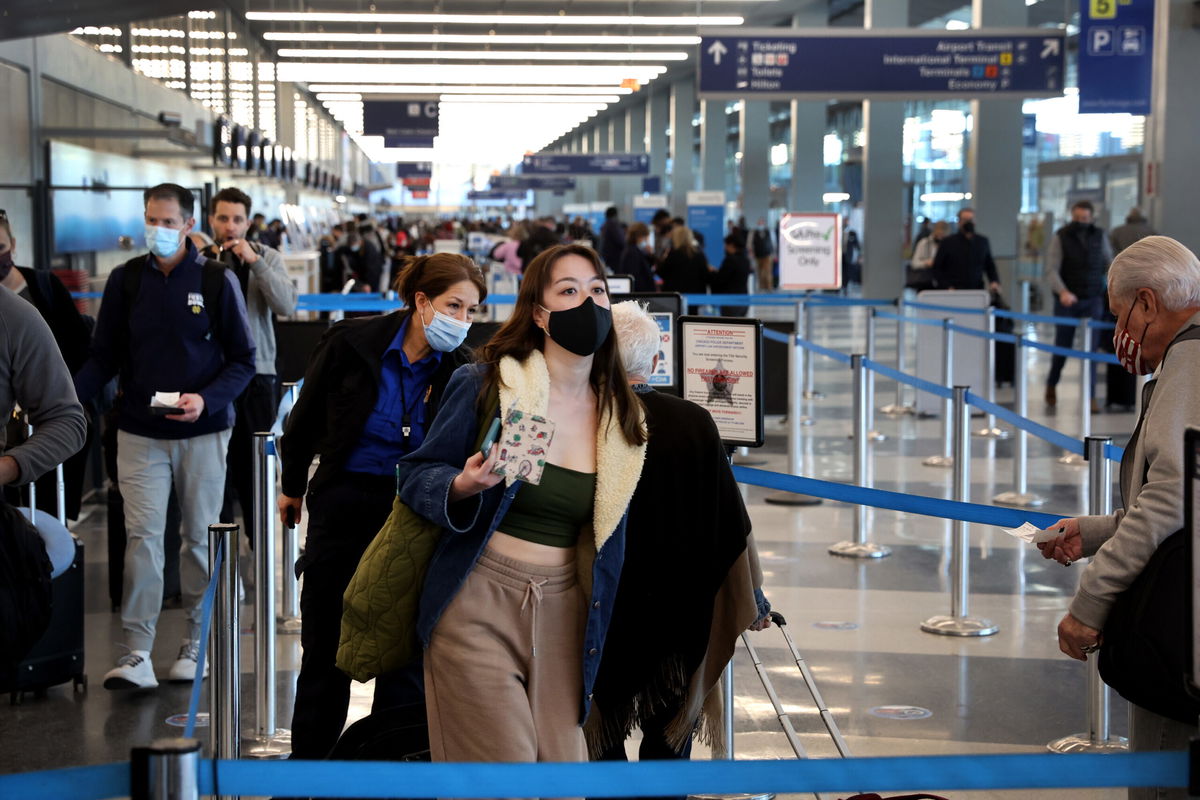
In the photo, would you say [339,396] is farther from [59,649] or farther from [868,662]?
[868,662]

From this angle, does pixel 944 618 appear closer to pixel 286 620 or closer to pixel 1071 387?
pixel 286 620

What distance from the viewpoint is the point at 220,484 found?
548 centimetres

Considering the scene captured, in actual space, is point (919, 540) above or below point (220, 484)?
below

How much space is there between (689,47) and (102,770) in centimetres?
2723

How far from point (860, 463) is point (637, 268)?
294 inches

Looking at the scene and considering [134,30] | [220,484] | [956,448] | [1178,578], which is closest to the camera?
[1178,578]

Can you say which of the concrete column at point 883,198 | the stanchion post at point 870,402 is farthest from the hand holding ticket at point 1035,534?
the concrete column at point 883,198

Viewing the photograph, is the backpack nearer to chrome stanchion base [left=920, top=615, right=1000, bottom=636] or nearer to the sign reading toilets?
chrome stanchion base [left=920, top=615, right=1000, bottom=636]

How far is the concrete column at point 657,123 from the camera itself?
137ft

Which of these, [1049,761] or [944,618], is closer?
[1049,761]

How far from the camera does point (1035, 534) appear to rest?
345 cm

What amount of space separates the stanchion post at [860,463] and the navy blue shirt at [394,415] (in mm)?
4113

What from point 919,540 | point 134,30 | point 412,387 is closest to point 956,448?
point 919,540

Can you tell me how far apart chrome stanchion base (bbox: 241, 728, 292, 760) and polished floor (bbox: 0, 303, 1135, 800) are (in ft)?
0.95
